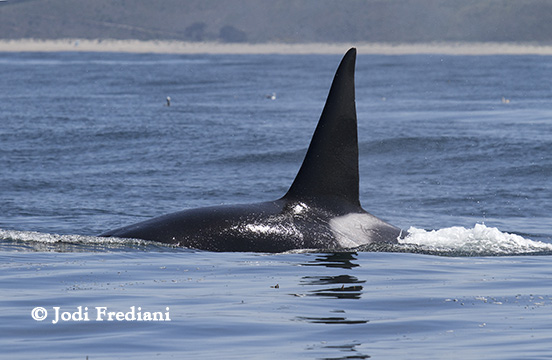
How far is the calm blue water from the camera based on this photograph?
7.04 meters

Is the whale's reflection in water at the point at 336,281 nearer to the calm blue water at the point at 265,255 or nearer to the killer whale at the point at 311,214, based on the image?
the calm blue water at the point at 265,255

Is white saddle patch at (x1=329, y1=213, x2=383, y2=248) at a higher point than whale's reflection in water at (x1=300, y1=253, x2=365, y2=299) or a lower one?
higher

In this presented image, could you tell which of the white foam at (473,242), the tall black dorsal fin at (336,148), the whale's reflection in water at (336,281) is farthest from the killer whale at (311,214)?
the white foam at (473,242)

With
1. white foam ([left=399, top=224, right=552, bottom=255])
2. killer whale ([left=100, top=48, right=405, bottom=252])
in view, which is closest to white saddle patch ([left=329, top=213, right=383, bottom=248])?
killer whale ([left=100, top=48, right=405, bottom=252])

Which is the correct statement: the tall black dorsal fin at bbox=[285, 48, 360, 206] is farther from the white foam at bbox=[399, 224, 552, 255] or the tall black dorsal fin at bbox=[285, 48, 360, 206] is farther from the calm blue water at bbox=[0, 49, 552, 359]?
the white foam at bbox=[399, 224, 552, 255]

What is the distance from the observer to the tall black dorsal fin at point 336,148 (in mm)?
10844

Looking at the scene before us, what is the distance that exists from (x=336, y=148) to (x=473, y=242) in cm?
297

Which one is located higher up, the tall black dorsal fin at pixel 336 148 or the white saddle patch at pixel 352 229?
the tall black dorsal fin at pixel 336 148

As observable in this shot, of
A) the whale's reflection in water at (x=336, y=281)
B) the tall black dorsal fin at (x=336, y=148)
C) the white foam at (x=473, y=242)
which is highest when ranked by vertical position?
the tall black dorsal fin at (x=336, y=148)

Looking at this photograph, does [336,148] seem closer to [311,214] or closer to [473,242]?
[311,214]

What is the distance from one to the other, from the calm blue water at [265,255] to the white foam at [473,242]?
0.04 meters

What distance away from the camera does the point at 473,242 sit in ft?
42.8

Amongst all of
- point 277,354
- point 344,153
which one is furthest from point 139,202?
point 277,354

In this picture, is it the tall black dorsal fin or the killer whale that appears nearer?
the tall black dorsal fin
